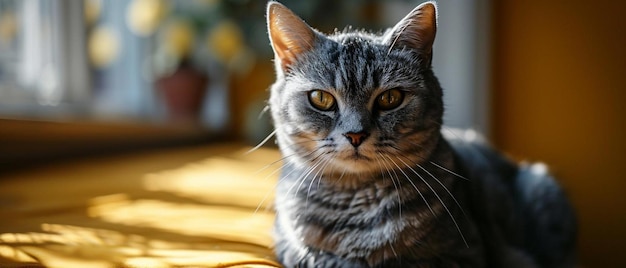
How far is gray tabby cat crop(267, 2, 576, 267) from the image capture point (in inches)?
39.1

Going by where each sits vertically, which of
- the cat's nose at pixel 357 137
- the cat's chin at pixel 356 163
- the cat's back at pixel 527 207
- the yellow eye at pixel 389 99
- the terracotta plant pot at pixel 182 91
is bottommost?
→ the cat's back at pixel 527 207

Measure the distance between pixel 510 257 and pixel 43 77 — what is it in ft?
6.65

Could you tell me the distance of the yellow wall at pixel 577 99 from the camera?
8.39ft

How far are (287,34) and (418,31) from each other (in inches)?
10.6

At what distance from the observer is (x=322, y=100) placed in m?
1.07

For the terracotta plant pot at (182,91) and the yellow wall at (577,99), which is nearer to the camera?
the yellow wall at (577,99)

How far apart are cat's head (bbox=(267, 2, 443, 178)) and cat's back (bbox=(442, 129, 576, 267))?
1.32 feet

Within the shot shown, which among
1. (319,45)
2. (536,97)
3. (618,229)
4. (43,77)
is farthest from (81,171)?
(618,229)

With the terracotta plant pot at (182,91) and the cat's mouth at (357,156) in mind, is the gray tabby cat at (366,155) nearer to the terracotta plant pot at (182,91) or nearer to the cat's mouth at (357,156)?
the cat's mouth at (357,156)

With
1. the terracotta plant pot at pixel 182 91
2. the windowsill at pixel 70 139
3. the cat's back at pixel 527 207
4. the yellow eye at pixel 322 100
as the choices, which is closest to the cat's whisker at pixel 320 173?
the yellow eye at pixel 322 100

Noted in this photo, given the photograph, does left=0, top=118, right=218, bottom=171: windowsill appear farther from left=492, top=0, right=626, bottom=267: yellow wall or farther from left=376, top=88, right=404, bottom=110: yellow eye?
left=492, top=0, right=626, bottom=267: yellow wall

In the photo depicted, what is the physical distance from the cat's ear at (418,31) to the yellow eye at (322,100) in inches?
6.7

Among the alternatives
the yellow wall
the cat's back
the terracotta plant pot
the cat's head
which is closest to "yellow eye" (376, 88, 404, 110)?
the cat's head

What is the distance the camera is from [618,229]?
2.57m
